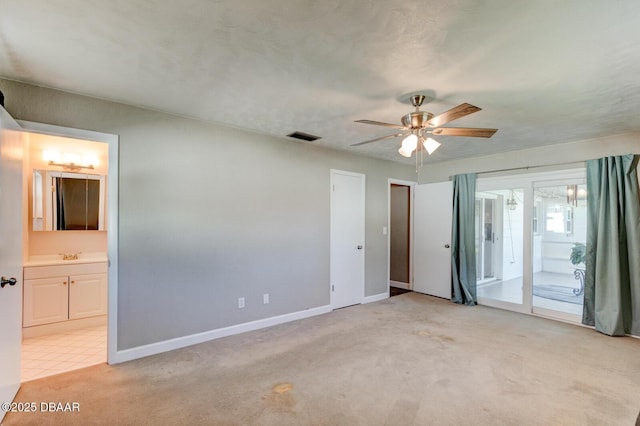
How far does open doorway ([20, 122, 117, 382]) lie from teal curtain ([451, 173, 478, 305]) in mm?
5001

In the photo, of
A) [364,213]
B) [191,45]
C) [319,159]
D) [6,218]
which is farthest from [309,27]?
[364,213]

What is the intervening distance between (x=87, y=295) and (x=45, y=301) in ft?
1.29

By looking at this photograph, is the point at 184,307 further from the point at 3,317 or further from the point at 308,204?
the point at 308,204

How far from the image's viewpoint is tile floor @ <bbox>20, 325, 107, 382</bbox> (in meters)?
2.73

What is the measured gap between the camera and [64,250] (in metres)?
3.93

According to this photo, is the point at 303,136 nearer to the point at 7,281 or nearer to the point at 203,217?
the point at 203,217

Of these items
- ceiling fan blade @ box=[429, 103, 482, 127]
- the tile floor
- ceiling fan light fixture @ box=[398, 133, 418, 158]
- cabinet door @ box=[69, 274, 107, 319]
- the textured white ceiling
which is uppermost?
the textured white ceiling

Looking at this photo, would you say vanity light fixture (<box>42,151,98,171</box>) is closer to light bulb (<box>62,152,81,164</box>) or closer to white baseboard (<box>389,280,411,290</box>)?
light bulb (<box>62,152,81,164</box>)

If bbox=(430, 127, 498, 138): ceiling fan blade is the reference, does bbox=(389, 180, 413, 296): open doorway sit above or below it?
below

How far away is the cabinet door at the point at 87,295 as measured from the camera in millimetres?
3688

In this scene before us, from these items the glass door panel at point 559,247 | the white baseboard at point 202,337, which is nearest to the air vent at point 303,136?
the white baseboard at point 202,337

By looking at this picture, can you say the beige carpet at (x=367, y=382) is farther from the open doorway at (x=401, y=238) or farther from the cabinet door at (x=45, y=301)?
the open doorway at (x=401, y=238)

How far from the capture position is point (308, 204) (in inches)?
170

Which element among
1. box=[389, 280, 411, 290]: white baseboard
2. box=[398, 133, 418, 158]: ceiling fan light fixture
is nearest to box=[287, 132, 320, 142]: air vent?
box=[398, 133, 418, 158]: ceiling fan light fixture
